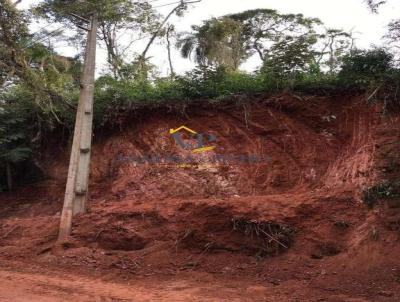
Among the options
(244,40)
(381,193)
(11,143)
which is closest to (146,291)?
(381,193)

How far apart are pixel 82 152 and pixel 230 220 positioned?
13.9ft

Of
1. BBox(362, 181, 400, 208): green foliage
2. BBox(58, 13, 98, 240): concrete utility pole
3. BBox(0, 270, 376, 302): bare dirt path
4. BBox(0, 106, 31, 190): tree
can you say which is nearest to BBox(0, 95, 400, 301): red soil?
BBox(0, 270, 376, 302): bare dirt path

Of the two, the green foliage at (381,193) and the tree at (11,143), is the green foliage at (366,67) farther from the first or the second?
the tree at (11,143)

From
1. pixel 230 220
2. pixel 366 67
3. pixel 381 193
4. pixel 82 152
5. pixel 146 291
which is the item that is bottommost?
pixel 146 291

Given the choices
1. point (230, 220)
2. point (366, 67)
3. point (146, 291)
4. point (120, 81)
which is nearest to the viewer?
point (146, 291)

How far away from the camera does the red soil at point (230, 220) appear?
7.97 metres

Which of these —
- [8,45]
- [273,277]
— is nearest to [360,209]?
[273,277]

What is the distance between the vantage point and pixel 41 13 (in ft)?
42.0

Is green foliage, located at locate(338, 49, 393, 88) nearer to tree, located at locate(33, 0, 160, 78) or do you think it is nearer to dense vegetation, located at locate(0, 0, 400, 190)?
dense vegetation, located at locate(0, 0, 400, 190)

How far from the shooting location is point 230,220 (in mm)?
9719

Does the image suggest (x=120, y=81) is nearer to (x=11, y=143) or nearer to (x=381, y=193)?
(x=11, y=143)

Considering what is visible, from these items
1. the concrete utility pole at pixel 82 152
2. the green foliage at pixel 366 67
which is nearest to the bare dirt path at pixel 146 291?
the concrete utility pole at pixel 82 152

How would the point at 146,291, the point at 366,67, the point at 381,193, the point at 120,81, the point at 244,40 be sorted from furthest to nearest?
the point at 244,40 → the point at 120,81 → the point at 366,67 → the point at 381,193 → the point at 146,291

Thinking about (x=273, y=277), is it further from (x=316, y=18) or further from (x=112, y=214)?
(x=316, y=18)
